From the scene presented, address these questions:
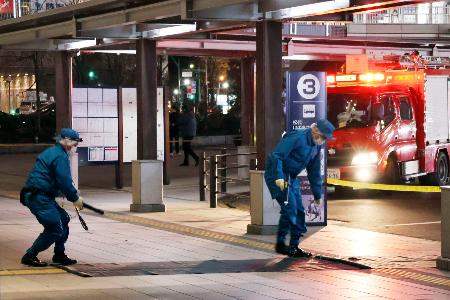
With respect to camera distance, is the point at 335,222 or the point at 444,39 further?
the point at 444,39

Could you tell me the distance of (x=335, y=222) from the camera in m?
16.9

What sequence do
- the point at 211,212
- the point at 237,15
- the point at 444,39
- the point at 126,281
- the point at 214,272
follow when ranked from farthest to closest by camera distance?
the point at 444,39 < the point at 211,212 < the point at 237,15 < the point at 214,272 < the point at 126,281

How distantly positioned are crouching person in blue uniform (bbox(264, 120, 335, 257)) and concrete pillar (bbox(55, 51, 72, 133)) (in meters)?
10.4

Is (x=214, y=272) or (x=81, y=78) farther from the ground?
(x=81, y=78)

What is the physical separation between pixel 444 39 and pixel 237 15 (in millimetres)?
15277

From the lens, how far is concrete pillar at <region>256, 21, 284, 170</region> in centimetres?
1491

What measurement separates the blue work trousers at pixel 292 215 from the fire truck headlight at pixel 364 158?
8.58 m

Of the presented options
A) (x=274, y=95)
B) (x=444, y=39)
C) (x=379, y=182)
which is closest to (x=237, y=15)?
(x=274, y=95)

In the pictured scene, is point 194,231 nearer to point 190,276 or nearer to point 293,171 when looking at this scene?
point 293,171

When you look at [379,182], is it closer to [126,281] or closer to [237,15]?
[237,15]

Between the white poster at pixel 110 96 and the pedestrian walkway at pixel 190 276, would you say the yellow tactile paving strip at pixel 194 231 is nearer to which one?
the pedestrian walkway at pixel 190 276

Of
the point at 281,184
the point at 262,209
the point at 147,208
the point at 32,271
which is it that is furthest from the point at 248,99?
the point at 32,271

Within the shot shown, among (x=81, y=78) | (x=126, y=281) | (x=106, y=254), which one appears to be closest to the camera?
(x=126, y=281)

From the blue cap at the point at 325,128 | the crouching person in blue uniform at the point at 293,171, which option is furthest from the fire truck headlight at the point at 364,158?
the blue cap at the point at 325,128
